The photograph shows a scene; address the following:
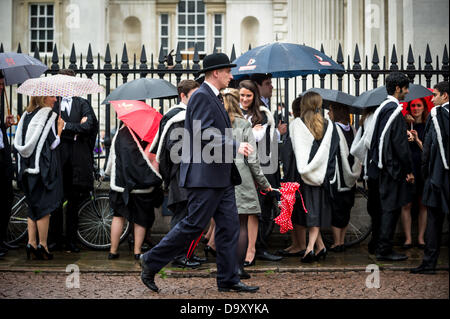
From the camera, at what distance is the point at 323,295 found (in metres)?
5.82

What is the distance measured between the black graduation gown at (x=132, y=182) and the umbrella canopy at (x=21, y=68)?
1444 millimetres

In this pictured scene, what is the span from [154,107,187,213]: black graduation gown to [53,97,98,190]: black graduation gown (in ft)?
3.69

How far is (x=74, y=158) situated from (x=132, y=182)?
0.89m

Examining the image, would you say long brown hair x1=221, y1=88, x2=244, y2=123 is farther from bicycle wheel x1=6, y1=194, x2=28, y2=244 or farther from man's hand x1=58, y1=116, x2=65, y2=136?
bicycle wheel x1=6, y1=194, x2=28, y2=244

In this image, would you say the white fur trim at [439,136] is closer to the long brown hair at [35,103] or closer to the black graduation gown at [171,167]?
the black graduation gown at [171,167]

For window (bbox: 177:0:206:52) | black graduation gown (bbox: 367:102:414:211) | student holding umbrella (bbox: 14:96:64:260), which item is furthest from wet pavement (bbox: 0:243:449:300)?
window (bbox: 177:0:206:52)

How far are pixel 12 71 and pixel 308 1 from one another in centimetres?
1447

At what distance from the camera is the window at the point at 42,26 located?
26953mm

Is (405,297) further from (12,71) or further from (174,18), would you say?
(174,18)

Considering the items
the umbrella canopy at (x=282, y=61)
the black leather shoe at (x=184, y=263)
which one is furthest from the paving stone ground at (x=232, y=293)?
the umbrella canopy at (x=282, y=61)

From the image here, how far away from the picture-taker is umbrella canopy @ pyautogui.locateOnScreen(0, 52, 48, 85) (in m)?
7.88

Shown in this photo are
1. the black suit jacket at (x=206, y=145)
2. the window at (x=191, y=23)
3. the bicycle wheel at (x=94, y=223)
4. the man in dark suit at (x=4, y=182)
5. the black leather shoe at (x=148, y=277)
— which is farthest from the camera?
the window at (x=191, y=23)

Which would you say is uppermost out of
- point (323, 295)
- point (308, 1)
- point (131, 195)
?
point (308, 1)
